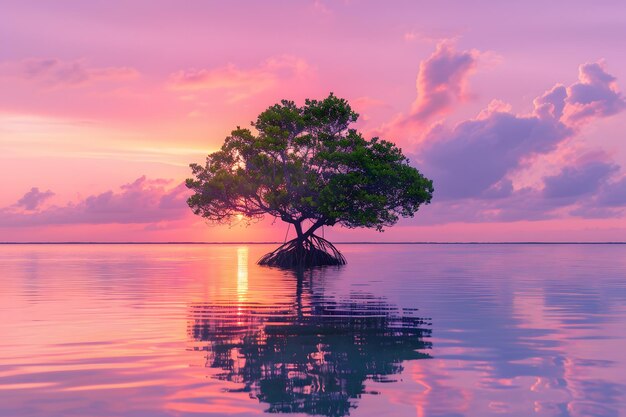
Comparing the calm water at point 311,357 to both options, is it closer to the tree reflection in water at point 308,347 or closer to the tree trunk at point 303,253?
the tree reflection in water at point 308,347

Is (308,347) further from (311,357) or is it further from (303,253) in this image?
(303,253)

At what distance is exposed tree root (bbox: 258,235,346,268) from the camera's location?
221 ft

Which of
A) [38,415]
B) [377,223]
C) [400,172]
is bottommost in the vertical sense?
[38,415]

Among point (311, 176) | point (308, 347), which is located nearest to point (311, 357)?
point (308, 347)

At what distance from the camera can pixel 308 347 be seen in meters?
17.5

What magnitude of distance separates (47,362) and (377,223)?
174 feet

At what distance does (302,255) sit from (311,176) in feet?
23.5

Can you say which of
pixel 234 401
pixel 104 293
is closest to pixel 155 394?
pixel 234 401

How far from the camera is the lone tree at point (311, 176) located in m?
65.2

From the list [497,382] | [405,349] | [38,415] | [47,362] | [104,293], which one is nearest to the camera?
[38,415]

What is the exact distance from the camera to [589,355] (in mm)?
16297

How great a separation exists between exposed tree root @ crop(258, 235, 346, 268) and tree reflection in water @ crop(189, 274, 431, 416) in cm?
3871

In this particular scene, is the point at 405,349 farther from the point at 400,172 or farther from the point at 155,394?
the point at 400,172

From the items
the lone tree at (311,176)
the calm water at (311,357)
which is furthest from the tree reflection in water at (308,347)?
the lone tree at (311,176)
